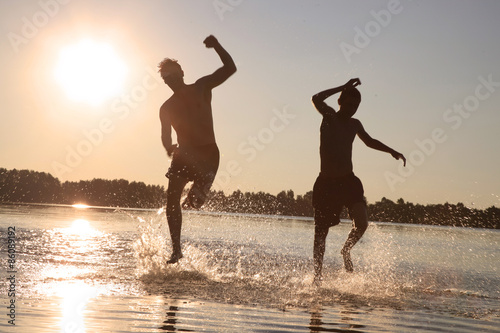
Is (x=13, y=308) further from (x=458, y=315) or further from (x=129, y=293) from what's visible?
(x=458, y=315)

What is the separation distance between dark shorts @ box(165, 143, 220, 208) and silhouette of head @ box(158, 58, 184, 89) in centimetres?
87

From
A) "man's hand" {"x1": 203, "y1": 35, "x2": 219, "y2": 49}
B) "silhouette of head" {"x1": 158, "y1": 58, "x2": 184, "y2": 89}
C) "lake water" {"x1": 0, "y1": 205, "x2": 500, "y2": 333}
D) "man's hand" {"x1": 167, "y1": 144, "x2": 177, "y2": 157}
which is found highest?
"man's hand" {"x1": 203, "y1": 35, "x2": 219, "y2": 49}

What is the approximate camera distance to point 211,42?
288 inches

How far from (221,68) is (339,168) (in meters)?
2.02

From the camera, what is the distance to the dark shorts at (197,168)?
24.3ft

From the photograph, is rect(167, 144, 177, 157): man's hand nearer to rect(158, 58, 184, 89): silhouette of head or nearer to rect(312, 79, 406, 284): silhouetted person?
rect(158, 58, 184, 89): silhouette of head

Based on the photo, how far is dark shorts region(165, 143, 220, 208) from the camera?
7.42 m

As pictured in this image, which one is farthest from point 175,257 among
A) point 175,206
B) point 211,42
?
point 211,42

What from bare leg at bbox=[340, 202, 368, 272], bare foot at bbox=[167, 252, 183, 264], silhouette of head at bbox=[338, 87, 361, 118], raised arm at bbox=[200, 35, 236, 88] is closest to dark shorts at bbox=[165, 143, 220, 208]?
bare foot at bbox=[167, 252, 183, 264]

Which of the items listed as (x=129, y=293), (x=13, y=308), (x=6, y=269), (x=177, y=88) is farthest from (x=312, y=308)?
(x=6, y=269)

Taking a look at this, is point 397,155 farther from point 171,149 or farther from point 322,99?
point 171,149

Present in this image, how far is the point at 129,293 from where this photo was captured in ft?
19.9

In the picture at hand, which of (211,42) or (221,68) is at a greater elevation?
(211,42)

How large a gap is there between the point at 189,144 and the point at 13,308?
3173 mm
